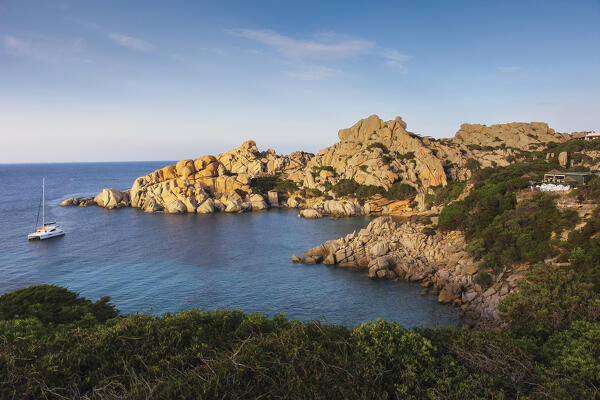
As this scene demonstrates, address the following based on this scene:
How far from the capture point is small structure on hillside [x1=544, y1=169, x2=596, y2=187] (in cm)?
3516

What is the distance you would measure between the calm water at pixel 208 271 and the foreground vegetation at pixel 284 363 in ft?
46.0

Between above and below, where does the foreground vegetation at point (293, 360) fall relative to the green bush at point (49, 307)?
above

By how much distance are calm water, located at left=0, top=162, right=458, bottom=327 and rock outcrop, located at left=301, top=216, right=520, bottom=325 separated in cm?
148

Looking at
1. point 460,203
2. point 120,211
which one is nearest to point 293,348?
point 460,203

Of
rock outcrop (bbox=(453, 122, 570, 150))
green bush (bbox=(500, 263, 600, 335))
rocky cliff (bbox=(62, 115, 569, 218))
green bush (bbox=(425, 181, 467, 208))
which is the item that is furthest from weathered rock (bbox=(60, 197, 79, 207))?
rock outcrop (bbox=(453, 122, 570, 150))

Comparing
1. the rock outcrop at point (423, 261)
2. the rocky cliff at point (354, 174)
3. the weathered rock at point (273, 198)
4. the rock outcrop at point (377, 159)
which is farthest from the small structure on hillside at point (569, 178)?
the weathered rock at point (273, 198)

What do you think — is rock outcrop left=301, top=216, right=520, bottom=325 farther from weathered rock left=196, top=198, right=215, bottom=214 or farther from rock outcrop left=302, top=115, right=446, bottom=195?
weathered rock left=196, top=198, right=215, bottom=214

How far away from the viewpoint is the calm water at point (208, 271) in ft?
93.2

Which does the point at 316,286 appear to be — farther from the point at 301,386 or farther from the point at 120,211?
the point at 120,211

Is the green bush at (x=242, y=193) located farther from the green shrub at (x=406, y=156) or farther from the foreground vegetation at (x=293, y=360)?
the foreground vegetation at (x=293, y=360)

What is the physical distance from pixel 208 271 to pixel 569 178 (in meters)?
38.8

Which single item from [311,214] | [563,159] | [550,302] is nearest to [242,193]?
[311,214]

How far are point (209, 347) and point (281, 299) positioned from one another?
19.1 m

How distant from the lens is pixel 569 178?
36250 mm
